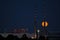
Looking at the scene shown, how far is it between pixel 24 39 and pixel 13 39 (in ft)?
1.78

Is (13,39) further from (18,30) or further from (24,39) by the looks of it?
(18,30)

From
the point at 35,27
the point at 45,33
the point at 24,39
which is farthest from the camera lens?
the point at 35,27

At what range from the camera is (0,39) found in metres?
6.02

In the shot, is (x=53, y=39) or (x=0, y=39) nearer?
(x=0, y=39)

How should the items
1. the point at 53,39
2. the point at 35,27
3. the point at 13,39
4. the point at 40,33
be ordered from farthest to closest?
1. the point at 35,27
2. the point at 40,33
3. the point at 53,39
4. the point at 13,39

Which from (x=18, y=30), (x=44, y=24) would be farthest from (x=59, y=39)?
(x=18, y=30)

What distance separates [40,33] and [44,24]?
1.07 meters

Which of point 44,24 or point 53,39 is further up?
point 44,24

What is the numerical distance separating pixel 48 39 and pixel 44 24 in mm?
1136

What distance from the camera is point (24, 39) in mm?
6258

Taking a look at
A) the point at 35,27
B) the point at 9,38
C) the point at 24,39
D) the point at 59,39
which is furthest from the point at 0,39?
the point at 35,27

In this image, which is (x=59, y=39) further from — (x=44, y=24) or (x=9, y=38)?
(x=9, y=38)

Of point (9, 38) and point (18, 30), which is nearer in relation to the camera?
point (9, 38)

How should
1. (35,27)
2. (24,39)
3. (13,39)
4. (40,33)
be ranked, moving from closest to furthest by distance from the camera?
(13,39) → (24,39) → (40,33) → (35,27)
